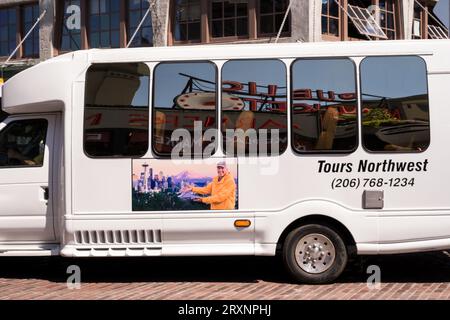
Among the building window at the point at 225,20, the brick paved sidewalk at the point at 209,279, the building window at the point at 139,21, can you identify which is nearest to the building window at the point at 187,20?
the building window at the point at 225,20

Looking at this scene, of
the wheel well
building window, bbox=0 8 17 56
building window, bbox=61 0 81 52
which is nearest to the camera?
the wheel well

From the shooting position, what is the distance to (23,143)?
24.1 ft

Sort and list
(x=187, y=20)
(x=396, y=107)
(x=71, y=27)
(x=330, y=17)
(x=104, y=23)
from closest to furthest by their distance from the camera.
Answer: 1. (x=396, y=107)
2. (x=330, y=17)
3. (x=187, y=20)
4. (x=104, y=23)
5. (x=71, y=27)

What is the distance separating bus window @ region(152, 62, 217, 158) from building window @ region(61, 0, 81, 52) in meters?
12.8

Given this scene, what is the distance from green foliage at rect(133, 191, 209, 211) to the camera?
22.4 ft

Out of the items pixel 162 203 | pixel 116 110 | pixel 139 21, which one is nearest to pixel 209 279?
pixel 162 203

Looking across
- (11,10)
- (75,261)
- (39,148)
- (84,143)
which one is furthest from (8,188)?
(11,10)

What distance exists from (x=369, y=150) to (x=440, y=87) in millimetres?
1113

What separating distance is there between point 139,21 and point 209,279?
40.6ft

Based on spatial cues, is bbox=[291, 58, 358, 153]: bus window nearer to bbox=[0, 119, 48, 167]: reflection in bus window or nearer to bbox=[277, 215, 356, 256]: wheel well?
bbox=[277, 215, 356, 256]: wheel well

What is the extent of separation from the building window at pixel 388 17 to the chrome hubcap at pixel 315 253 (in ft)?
43.2

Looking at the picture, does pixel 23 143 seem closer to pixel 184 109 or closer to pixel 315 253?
pixel 184 109

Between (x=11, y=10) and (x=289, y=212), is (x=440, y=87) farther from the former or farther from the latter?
(x=11, y=10)

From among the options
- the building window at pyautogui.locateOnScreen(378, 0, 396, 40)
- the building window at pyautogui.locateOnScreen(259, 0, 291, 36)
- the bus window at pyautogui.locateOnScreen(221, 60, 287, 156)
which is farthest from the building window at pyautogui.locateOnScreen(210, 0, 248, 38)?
the bus window at pyautogui.locateOnScreen(221, 60, 287, 156)
